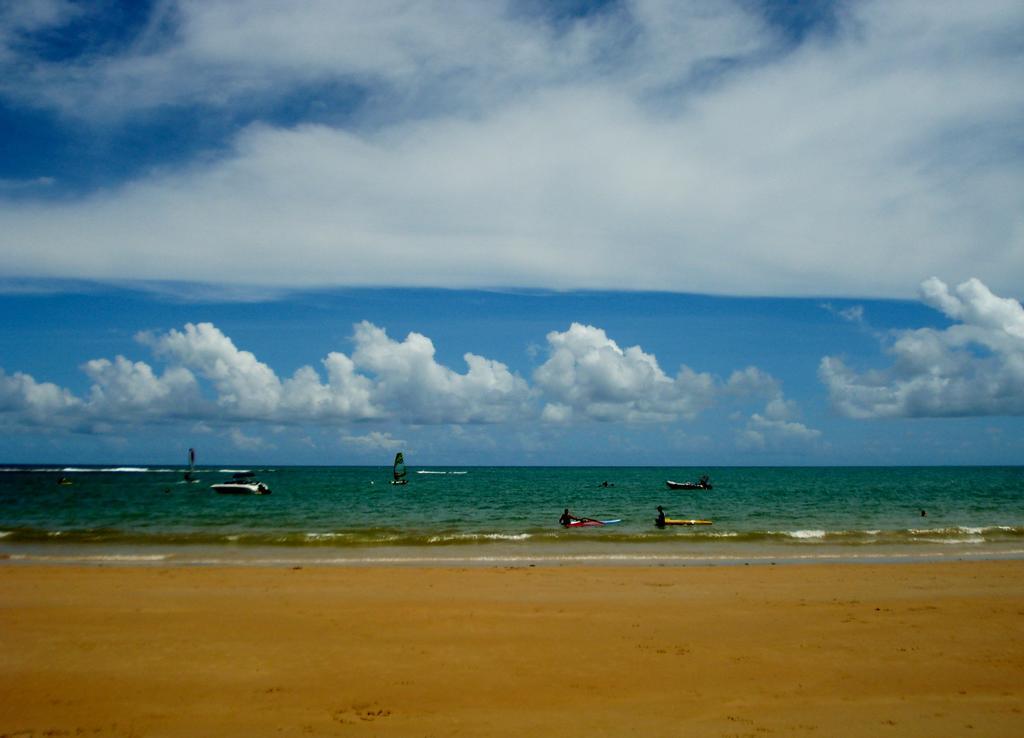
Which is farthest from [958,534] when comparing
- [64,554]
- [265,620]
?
[64,554]

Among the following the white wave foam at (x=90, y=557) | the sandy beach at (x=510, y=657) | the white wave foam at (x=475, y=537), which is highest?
the sandy beach at (x=510, y=657)

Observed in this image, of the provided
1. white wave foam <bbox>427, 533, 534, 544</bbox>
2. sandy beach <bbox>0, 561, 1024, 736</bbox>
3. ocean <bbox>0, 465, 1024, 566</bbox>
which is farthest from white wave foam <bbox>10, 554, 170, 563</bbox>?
white wave foam <bbox>427, 533, 534, 544</bbox>

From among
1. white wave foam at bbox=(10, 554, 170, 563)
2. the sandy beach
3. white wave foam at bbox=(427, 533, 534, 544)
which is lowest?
white wave foam at bbox=(427, 533, 534, 544)

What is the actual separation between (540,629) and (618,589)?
5.45m

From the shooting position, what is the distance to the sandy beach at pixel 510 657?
33.2 ft

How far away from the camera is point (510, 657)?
43.2ft

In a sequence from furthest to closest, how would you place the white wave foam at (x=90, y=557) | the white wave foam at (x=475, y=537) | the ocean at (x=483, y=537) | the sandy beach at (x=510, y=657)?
the white wave foam at (x=475, y=537) < the ocean at (x=483, y=537) < the white wave foam at (x=90, y=557) < the sandy beach at (x=510, y=657)

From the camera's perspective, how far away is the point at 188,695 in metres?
11.1

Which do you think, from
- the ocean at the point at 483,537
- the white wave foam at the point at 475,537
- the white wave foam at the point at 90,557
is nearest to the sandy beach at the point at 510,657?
the white wave foam at the point at 90,557

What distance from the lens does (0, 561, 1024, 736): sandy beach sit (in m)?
10.1

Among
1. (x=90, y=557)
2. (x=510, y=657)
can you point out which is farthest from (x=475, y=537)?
(x=510, y=657)

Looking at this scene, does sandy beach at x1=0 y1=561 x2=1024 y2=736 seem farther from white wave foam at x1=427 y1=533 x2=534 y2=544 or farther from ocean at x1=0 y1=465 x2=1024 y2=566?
white wave foam at x1=427 y1=533 x2=534 y2=544

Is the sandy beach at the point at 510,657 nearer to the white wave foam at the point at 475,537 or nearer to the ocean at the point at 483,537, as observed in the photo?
the ocean at the point at 483,537

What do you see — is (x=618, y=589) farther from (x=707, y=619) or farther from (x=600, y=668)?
(x=600, y=668)
